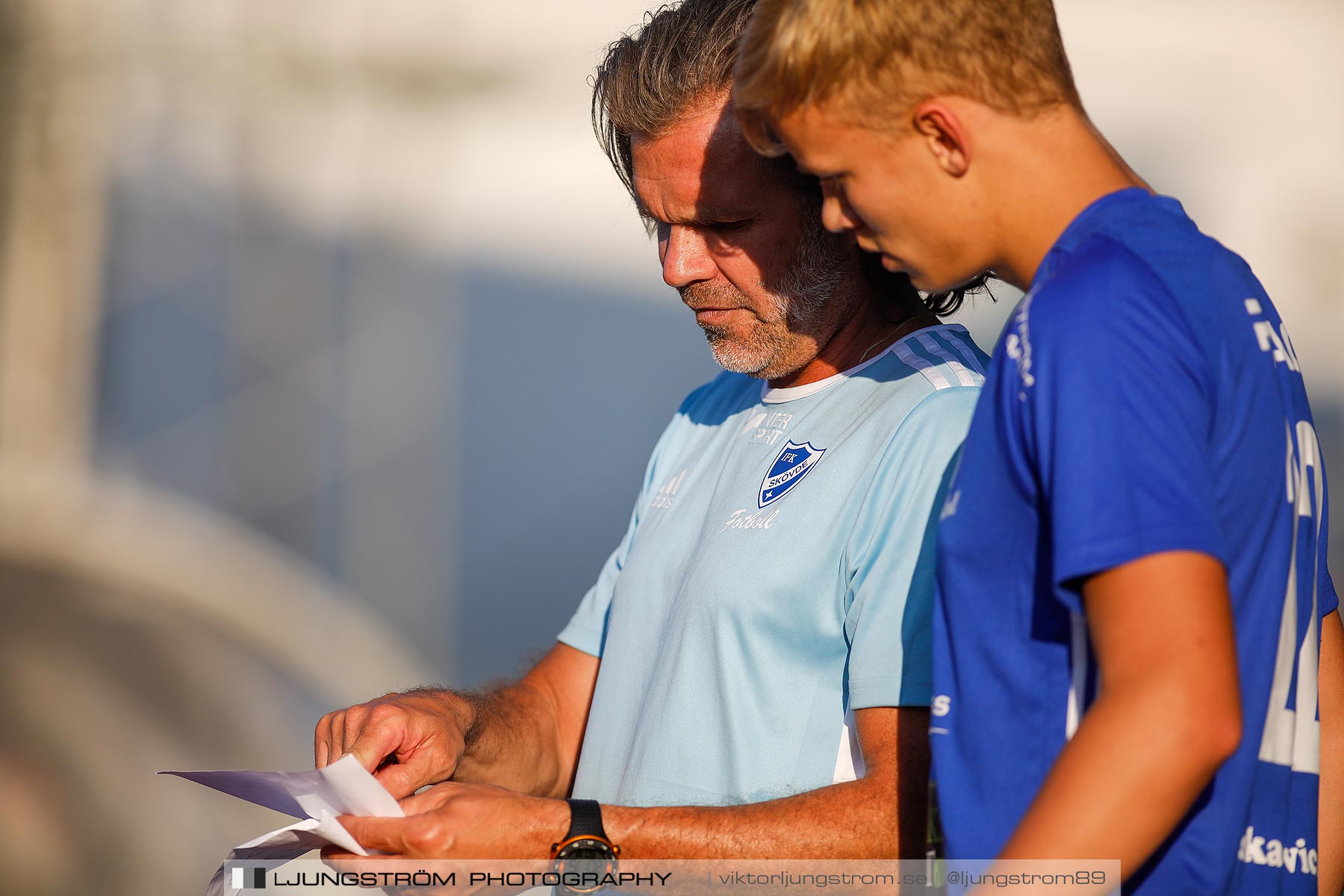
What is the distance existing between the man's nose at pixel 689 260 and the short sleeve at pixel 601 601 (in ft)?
1.16

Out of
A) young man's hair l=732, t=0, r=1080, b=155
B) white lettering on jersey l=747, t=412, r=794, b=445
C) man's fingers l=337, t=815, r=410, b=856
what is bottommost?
man's fingers l=337, t=815, r=410, b=856

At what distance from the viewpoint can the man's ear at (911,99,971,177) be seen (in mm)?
903

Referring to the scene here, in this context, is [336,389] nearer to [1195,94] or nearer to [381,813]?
[381,813]

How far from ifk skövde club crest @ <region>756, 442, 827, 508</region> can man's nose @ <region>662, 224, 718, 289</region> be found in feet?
0.88

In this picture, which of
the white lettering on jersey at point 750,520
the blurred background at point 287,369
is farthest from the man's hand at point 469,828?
the blurred background at point 287,369

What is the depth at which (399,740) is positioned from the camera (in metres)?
1.52

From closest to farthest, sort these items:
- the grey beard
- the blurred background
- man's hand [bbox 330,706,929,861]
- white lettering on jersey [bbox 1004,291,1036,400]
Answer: white lettering on jersey [bbox 1004,291,1036,400]
man's hand [bbox 330,706,929,861]
the grey beard
the blurred background

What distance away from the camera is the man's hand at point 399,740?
149 centimetres

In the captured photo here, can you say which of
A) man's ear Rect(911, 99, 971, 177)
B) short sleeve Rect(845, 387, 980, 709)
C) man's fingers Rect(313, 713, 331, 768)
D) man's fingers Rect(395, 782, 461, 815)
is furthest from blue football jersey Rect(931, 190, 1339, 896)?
man's fingers Rect(313, 713, 331, 768)

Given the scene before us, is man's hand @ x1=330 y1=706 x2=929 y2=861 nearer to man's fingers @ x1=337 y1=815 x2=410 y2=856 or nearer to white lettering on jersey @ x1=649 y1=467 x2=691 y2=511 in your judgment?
man's fingers @ x1=337 y1=815 x2=410 y2=856

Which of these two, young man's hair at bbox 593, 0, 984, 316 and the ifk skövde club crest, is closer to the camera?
the ifk skövde club crest

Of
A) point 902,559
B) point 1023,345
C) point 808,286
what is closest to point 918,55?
point 1023,345

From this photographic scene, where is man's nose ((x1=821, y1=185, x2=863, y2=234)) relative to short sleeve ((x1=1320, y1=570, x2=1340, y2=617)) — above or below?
above

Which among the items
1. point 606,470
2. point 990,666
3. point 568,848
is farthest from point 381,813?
point 606,470
